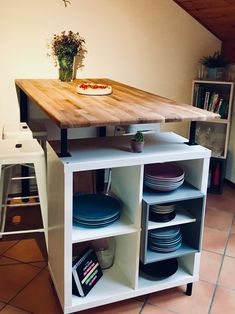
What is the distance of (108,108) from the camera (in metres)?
1.99

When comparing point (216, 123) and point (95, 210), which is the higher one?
point (216, 123)

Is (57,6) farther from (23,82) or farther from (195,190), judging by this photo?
(195,190)

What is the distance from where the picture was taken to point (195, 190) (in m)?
1.99

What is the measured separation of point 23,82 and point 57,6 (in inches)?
27.8

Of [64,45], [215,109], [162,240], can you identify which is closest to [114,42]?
[64,45]

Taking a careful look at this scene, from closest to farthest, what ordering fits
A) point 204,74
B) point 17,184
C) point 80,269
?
point 80,269, point 17,184, point 204,74

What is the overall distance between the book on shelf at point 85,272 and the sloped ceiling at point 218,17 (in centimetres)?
221

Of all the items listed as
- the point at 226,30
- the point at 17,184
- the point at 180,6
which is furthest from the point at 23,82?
the point at 226,30

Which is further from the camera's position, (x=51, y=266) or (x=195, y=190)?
(x=51, y=266)

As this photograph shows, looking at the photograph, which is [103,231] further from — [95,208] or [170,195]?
[170,195]

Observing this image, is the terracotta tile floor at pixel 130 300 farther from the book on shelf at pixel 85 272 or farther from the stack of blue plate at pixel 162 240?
the stack of blue plate at pixel 162 240

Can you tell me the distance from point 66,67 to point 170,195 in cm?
163

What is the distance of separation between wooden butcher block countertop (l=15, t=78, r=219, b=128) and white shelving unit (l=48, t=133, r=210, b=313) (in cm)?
17

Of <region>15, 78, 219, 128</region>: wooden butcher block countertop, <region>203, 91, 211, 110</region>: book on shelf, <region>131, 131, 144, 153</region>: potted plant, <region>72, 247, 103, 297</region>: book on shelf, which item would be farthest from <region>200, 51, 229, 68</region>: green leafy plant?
<region>72, 247, 103, 297</region>: book on shelf
